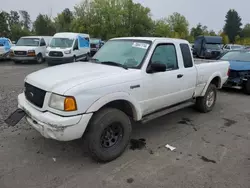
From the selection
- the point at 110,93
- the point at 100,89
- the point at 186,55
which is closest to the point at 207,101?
the point at 186,55

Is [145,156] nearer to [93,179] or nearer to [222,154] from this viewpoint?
[93,179]

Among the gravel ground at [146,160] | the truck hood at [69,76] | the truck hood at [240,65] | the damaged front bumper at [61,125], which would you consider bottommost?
the gravel ground at [146,160]

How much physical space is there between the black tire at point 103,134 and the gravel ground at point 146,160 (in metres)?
0.15

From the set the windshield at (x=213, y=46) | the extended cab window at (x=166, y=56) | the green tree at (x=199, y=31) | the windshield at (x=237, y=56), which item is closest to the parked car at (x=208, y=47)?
the windshield at (x=213, y=46)

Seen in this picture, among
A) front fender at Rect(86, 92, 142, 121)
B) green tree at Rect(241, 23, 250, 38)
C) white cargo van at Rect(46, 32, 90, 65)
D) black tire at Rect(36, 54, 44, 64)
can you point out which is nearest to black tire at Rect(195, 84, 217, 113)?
front fender at Rect(86, 92, 142, 121)

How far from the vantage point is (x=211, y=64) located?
5660 millimetres

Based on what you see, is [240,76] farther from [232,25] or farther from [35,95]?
[232,25]

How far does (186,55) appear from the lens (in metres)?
4.81

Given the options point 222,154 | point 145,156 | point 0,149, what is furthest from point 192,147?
point 0,149

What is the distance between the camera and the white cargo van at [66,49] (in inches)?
592

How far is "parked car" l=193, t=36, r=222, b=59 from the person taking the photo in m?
21.1

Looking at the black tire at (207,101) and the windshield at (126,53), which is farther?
the black tire at (207,101)

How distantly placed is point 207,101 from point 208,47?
17.4 metres

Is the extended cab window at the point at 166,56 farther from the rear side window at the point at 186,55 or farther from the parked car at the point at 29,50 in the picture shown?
the parked car at the point at 29,50
